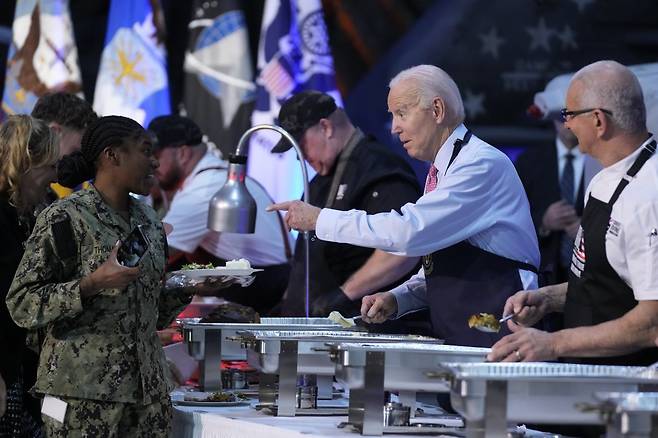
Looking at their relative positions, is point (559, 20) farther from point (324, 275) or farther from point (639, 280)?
point (639, 280)

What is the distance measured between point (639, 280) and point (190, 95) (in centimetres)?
409

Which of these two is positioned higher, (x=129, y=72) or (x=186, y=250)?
(x=129, y=72)

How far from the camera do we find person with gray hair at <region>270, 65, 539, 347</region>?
3.20 meters

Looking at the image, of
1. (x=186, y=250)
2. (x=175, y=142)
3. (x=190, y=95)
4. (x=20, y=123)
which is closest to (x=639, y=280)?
(x=20, y=123)

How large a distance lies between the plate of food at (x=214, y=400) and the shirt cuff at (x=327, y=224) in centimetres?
51

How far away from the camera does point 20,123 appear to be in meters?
3.42

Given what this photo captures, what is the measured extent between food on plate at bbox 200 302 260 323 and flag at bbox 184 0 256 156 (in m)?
2.68

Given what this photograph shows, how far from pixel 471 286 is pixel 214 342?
29.2 inches

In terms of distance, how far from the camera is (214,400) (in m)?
3.43

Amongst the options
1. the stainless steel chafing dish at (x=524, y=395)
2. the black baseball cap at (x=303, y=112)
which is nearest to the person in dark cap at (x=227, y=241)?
the black baseball cap at (x=303, y=112)

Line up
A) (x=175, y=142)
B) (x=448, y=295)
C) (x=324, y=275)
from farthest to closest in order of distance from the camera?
(x=175, y=142) → (x=324, y=275) → (x=448, y=295)

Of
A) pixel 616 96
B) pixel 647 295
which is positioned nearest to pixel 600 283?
pixel 647 295

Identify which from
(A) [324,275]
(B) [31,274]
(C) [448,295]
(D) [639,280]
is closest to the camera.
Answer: (D) [639,280]

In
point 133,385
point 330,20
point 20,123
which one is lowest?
point 133,385
